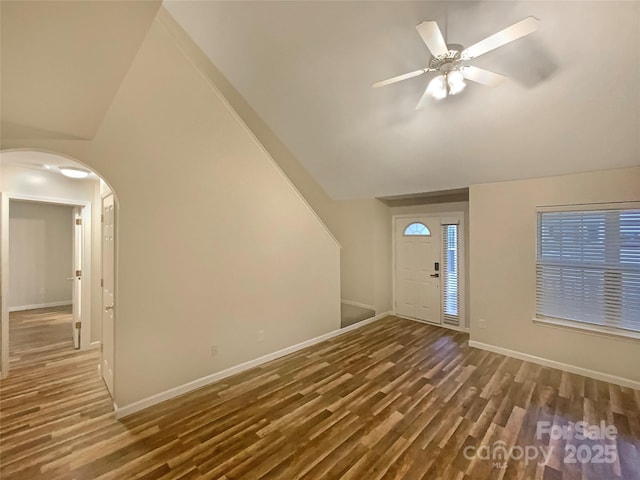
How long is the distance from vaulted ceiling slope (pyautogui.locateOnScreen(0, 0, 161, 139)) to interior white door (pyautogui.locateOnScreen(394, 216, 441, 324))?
5025 mm

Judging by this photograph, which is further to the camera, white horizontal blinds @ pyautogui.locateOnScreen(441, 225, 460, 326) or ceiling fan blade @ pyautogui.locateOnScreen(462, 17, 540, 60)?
white horizontal blinds @ pyautogui.locateOnScreen(441, 225, 460, 326)

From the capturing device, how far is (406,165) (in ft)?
14.0

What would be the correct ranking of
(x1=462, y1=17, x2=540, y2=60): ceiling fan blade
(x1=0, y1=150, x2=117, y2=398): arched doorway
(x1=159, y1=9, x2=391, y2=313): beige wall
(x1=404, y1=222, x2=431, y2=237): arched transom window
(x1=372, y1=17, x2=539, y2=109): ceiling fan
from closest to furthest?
(x1=462, y1=17, x2=540, y2=60): ceiling fan blade
(x1=372, y1=17, x2=539, y2=109): ceiling fan
(x1=0, y1=150, x2=117, y2=398): arched doorway
(x1=404, y1=222, x2=431, y2=237): arched transom window
(x1=159, y1=9, x2=391, y2=313): beige wall

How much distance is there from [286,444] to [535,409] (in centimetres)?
244

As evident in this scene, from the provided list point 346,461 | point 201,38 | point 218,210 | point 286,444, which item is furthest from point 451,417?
point 201,38

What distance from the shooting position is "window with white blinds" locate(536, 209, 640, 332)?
315 centimetres

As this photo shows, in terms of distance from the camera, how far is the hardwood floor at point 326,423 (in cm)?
200

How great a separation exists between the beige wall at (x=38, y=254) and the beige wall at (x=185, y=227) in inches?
213

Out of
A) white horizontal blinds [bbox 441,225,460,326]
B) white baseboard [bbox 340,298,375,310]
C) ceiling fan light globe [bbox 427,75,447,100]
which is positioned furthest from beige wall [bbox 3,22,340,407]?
white horizontal blinds [bbox 441,225,460,326]

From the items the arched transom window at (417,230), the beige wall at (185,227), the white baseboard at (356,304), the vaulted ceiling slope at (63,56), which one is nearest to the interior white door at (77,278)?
the beige wall at (185,227)

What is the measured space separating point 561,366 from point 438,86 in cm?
378

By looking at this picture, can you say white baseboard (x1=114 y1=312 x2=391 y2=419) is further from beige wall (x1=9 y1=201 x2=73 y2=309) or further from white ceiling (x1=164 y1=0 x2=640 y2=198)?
beige wall (x1=9 y1=201 x2=73 y2=309)

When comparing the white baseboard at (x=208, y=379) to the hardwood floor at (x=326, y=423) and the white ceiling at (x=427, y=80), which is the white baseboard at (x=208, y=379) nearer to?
the hardwood floor at (x=326, y=423)

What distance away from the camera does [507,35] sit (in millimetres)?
1646
